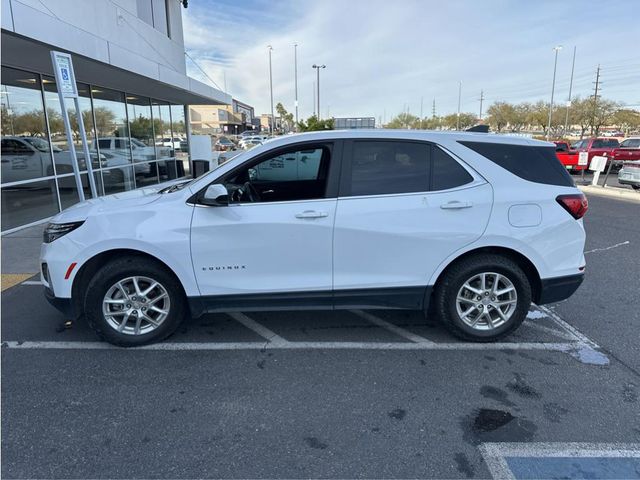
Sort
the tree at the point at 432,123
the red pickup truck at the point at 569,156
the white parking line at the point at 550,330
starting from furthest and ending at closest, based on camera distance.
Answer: the tree at the point at 432,123, the red pickup truck at the point at 569,156, the white parking line at the point at 550,330

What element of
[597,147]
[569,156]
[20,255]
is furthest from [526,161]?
[597,147]

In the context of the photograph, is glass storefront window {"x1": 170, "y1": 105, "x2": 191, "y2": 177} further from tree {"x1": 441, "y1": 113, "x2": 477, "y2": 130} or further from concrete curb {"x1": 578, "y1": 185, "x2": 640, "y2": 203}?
tree {"x1": 441, "y1": 113, "x2": 477, "y2": 130}

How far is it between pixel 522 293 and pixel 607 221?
6990 millimetres

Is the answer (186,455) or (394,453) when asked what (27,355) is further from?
(394,453)

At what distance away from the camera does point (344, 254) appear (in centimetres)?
344

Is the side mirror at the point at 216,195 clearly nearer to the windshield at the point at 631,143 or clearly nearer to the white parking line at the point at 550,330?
the white parking line at the point at 550,330

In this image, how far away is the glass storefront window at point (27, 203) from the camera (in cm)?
813

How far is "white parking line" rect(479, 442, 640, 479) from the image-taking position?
2.37m

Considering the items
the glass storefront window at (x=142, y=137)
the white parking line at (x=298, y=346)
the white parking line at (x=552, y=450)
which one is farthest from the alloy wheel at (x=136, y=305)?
the glass storefront window at (x=142, y=137)

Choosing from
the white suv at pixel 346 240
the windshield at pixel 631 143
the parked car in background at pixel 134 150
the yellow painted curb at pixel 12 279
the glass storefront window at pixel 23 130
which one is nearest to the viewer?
the white suv at pixel 346 240

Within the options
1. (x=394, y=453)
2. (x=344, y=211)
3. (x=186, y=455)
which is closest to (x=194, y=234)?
(x=344, y=211)

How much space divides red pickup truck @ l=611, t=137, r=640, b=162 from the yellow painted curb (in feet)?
73.5

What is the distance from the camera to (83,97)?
34.1 feet

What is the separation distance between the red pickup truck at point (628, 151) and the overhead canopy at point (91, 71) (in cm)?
1849
